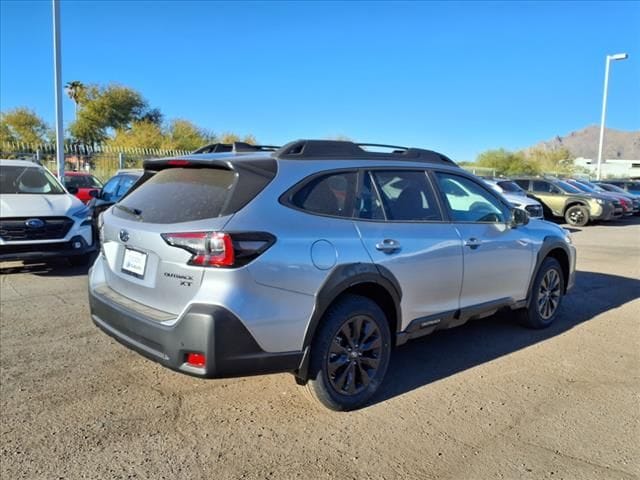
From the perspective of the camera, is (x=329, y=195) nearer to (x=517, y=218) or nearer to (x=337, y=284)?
(x=337, y=284)

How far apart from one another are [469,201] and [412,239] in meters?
1.21

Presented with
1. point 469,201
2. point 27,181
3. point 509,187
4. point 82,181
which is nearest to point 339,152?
point 469,201

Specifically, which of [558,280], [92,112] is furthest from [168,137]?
[558,280]

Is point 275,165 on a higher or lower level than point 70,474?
higher

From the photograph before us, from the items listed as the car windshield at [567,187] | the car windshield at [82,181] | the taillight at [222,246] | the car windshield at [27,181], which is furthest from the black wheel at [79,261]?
the car windshield at [567,187]

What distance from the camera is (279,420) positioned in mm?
3395

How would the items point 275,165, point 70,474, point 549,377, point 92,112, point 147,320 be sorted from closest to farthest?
point 70,474, point 147,320, point 275,165, point 549,377, point 92,112

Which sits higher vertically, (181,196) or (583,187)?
(583,187)

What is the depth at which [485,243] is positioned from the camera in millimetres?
4477

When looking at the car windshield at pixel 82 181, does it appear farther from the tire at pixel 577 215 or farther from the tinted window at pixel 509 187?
the tire at pixel 577 215

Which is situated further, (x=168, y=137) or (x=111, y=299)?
(x=168, y=137)

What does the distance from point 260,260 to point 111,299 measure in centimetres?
127

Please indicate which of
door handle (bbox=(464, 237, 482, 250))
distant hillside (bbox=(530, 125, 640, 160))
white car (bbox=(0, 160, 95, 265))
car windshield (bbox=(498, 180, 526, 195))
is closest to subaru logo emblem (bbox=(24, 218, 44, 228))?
white car (bbox=(0, 160, 95, 265))

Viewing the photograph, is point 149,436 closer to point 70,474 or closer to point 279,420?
point 70,474
